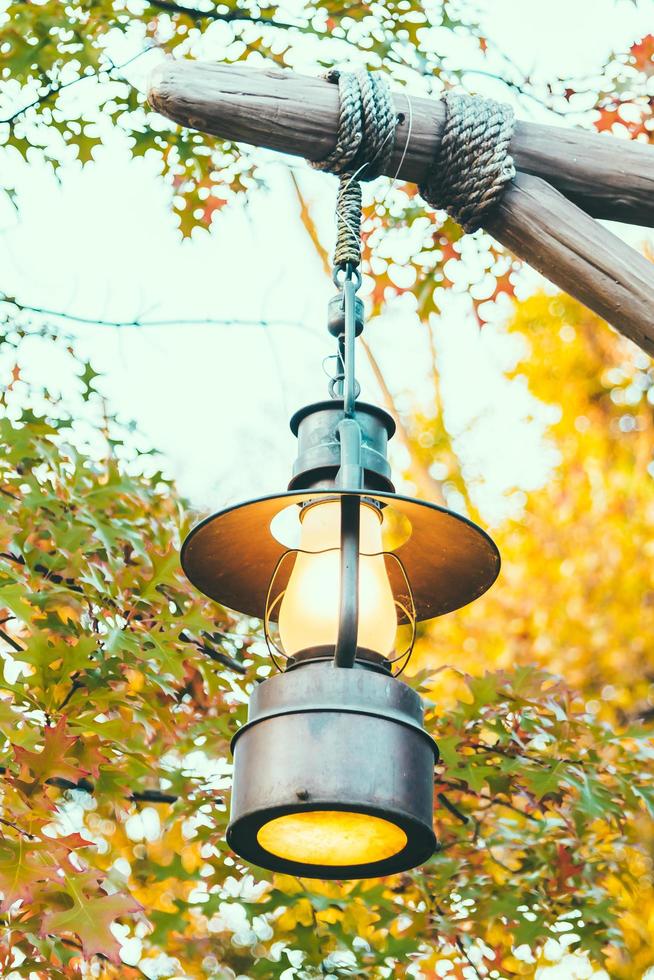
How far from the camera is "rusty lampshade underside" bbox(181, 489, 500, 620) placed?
135 cm

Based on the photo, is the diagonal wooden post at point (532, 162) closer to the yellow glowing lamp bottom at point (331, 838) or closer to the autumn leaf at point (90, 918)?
the yellow glowing lamp bottom at point (331, 838)

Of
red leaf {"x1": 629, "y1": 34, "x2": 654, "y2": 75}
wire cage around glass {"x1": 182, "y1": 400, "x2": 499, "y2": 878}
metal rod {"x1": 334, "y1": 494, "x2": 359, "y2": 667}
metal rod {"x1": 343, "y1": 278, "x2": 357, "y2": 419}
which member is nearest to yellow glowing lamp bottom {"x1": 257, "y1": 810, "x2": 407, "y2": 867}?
wire cage around glass {"x1": 182, "y1": 400, "x2": 499, "y2": 878}

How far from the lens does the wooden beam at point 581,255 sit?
1729 mm

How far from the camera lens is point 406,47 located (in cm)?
303

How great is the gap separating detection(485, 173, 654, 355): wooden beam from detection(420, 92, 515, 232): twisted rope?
0.04 metres

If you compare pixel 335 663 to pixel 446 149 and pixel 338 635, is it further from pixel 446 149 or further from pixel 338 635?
pixel 446 149

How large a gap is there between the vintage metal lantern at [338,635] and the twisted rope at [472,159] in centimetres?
37

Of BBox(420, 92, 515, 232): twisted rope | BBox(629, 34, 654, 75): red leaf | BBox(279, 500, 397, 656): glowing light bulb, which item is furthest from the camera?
BBox(629, 34, 654, 75): red leaf

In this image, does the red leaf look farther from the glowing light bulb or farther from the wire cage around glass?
the glowing light bulb

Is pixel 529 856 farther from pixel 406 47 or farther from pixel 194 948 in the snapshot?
pixel 406 47

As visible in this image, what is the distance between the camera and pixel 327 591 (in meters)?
1.25

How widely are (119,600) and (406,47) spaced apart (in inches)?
69.0

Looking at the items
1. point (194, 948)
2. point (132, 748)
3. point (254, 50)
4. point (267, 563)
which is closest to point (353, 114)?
point (267, 563)

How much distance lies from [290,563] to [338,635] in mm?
343
